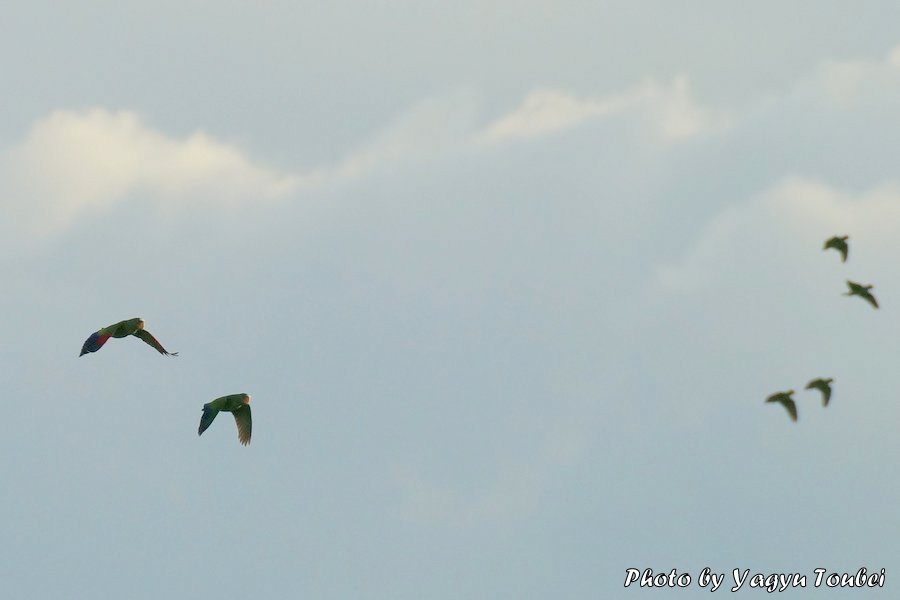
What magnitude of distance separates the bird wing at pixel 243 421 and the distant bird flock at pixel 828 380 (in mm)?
33633

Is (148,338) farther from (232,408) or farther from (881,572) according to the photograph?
(881,572)

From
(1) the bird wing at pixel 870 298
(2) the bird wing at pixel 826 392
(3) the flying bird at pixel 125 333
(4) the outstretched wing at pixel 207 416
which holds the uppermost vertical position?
(1) the bird wing at pixel 870 298

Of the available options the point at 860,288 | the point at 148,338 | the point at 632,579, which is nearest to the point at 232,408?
the point at 148,338

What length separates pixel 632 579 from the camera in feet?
317

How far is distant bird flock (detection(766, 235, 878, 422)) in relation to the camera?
91562mm

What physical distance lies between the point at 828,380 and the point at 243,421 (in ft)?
137

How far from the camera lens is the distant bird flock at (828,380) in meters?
91.6

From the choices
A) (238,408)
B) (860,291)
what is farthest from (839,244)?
(238,408)

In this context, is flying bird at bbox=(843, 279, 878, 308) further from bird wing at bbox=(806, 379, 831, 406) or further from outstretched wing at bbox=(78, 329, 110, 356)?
outstretched wing at bbox=(78, 329, 110, 356)

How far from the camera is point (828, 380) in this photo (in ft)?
318

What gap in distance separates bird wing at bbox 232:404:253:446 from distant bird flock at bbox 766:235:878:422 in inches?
1324

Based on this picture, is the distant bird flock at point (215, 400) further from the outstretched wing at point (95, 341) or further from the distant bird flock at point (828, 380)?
the distant bird flock at point (828, 380)

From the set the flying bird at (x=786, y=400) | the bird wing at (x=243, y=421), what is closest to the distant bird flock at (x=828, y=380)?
the flying bird at (x=786, y=400)

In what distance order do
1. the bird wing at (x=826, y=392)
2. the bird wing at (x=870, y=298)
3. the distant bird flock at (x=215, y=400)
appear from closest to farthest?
the distant bird flock at (x=215, y=400)
the bird wing at (x=870, y=298)
the bird wing at (x=826, y=392)
